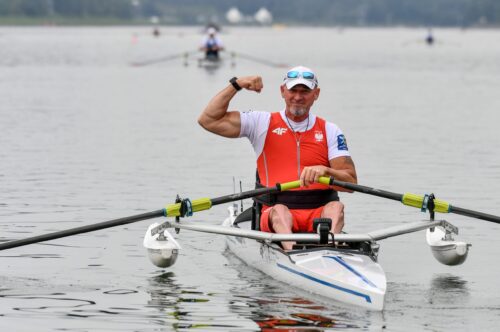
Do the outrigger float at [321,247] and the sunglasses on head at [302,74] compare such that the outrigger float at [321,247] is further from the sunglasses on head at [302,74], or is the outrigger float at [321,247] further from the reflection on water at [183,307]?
the sunglasses on head at [302,74]

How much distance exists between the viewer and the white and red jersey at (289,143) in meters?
14.2

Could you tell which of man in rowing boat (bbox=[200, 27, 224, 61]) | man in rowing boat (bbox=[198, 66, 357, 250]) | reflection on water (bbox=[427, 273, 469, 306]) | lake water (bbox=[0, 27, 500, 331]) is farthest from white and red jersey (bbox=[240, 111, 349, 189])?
man in rowing boat (bbox=[200, 27, 224, 61])

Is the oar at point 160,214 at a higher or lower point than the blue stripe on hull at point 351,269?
higher

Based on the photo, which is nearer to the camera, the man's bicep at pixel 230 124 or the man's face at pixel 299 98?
the man's face at pixel 299 98

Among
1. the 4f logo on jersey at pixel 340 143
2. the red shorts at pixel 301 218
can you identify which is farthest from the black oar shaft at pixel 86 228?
the 4f logo on jersey at pixel 340 143

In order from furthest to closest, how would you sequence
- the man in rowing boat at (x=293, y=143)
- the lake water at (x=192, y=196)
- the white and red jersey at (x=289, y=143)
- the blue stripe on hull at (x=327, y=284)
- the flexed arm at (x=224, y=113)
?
the white and red jersey at (x=289, y=143) → the man in rowing boat at (x=293, y=143) → the flexed arm at (x=224, y=113) → the lake water at (x=192, y=196) → the blue stripe on hull at (x=327, y=284)

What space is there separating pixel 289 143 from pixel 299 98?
0.53 meters

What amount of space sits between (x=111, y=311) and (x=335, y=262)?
219 centimetres

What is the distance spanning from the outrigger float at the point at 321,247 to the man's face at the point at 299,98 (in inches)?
37.2

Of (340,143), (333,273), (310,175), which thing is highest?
(340,143)

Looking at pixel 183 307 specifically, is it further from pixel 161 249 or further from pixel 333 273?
pixel 161 249

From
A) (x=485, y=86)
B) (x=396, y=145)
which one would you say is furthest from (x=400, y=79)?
(x=396, y=145)

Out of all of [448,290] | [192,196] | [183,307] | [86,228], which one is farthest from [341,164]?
[192,196]

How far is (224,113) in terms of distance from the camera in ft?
46.1
